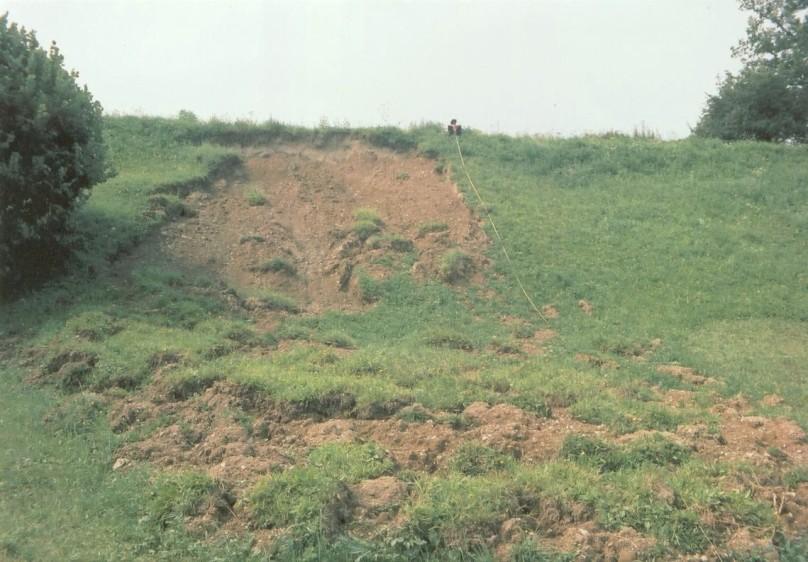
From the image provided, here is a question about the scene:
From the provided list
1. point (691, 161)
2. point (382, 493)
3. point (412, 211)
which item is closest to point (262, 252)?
point (412, 211)

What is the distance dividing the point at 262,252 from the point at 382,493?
26.5 ft

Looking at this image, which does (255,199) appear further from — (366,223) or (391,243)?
(391,243)

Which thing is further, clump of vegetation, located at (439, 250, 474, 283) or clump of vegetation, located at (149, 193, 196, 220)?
clump of vegetation, located at (149, 193, 196, 220)

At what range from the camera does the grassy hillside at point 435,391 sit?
18.1 feet

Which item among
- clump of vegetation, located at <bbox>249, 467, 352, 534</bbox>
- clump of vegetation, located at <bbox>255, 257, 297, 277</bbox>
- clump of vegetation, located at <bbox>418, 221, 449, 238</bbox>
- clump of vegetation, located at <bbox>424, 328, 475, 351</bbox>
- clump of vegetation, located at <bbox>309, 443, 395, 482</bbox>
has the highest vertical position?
clump of vegetation, located at <bbox>418, 221, 449, 238</bbox>

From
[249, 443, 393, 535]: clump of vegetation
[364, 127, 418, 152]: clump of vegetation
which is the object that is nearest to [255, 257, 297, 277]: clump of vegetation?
[364, 127, 418, 152]: clump of vegetation

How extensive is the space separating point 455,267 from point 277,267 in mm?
2886

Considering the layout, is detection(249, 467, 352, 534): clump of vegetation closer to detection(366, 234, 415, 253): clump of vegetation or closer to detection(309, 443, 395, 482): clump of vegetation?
detection(309, 443, 395, 482): clump of vegetation

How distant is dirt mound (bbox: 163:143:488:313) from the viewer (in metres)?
12.7

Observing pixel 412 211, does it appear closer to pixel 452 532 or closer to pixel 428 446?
pixel 428 446

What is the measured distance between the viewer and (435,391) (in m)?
→ 7.82

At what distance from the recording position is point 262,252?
1324 centimetres

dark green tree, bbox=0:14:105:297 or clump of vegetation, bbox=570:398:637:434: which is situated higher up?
dark green tree, bbox=0:14:105:297

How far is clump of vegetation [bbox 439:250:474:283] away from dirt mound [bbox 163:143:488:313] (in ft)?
0.56
